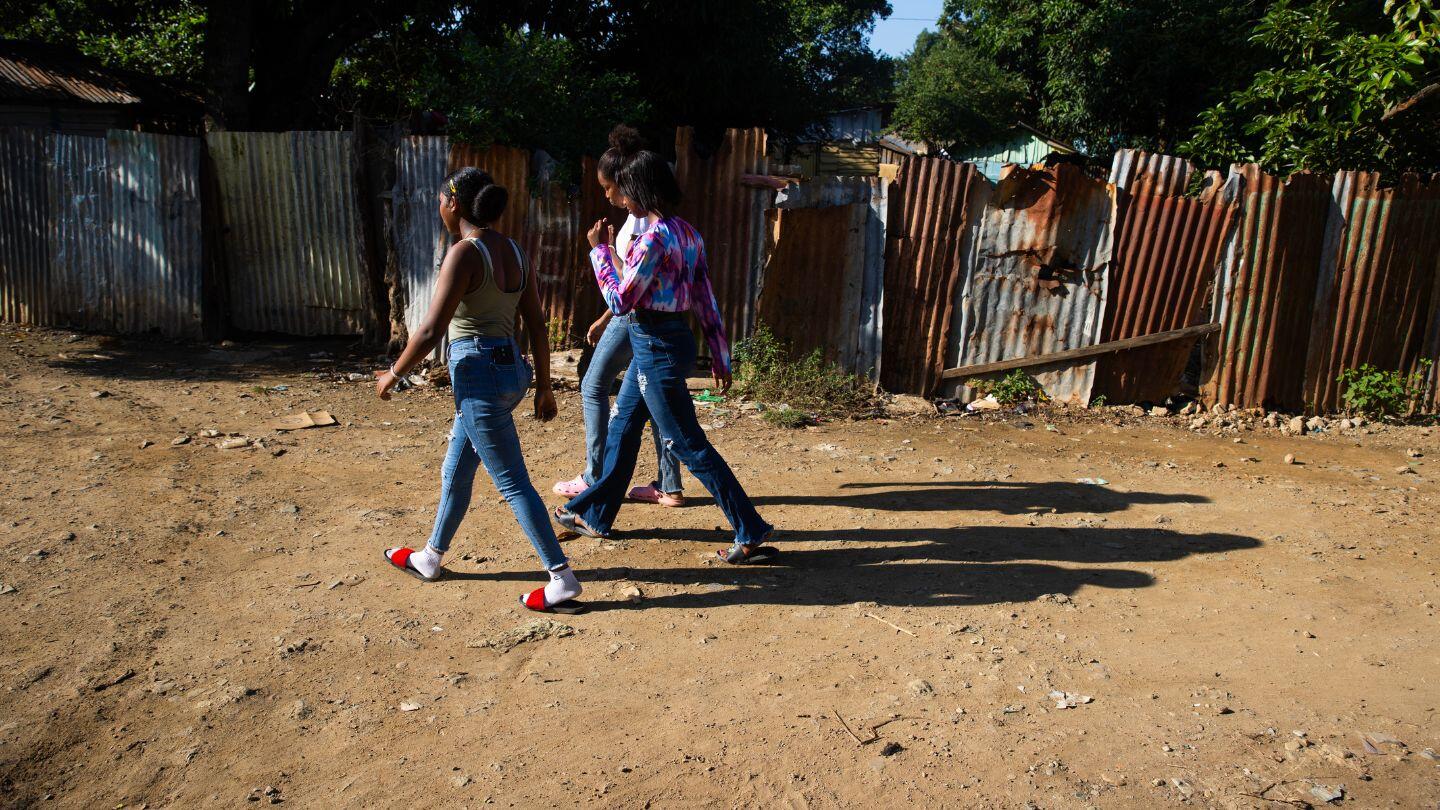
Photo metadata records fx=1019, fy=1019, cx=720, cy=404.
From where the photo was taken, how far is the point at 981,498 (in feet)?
17.7

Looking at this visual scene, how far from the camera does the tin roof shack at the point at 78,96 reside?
45.4ft

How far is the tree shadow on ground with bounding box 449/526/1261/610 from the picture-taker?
410 centimetres

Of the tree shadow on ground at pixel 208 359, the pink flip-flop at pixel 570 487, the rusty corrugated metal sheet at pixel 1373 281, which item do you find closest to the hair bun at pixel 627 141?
the pink flip-flop at pixel 570 487

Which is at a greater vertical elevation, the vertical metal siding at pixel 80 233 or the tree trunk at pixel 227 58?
the tree trunk at pixel 227 58

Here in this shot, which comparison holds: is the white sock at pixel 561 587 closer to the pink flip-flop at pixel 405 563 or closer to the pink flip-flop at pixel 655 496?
the pink flip-flop at pixel 405 563

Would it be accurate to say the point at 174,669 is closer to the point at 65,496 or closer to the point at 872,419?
the point at 65,496

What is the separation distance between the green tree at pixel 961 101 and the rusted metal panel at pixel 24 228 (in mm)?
18928

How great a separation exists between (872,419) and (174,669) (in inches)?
186

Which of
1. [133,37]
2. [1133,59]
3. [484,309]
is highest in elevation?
[1133,59]

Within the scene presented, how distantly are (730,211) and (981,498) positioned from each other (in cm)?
308

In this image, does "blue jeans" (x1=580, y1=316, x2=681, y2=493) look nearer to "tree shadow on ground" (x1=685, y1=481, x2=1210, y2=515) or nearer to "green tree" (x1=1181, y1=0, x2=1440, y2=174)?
"tree shadow on ground" (x1=685, y1=481, x2=1210, y2=515)

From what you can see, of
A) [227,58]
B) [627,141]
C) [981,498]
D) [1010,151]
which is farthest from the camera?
[1010,151]

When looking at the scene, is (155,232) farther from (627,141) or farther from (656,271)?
(656,271)

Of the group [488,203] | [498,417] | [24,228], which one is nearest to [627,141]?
[488,203]
